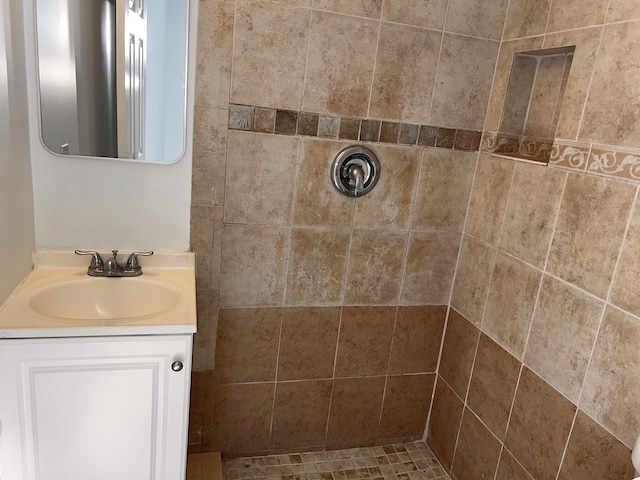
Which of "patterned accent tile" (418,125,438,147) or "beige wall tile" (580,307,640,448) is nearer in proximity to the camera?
"beige wall tile" (580,307,640,448)

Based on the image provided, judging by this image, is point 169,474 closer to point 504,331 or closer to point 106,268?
point 106,268

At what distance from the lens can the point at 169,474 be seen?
1.48m

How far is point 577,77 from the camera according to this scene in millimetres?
1521

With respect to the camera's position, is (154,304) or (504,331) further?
(504,331)

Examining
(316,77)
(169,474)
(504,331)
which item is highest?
(316,77)

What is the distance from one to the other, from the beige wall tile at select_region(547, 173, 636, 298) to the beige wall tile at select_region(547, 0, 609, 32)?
48cm

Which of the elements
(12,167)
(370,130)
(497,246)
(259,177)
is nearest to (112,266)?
(12,167)

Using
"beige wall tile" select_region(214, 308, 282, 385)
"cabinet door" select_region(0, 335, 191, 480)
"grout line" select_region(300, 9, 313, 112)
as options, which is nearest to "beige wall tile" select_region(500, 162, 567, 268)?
"grout line" select_region(300, 9, 313, 112)

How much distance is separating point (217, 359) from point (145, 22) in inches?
49.2

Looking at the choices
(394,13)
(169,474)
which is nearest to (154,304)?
(169,474)

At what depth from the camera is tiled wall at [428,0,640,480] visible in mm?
1351

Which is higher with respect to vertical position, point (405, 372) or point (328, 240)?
point (328, 240)

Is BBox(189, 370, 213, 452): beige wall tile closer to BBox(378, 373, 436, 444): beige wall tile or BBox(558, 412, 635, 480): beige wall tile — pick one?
BBox(378, 373, 436, 444): beige wall tile

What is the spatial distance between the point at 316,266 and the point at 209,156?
59 centimetres
